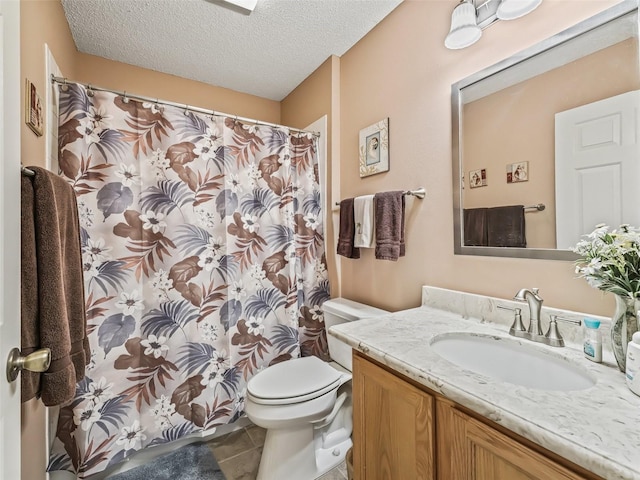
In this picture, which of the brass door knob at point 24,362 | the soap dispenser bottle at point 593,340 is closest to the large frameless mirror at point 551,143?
the soap dispenser bottle at point 593,340

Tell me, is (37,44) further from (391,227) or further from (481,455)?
(481,455)

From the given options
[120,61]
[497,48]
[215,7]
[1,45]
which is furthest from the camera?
[120,61]

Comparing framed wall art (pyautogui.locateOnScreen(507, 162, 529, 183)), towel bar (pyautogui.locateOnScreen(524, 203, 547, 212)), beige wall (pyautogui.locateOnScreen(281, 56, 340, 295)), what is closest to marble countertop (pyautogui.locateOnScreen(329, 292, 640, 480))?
towel bar (pyautogui.locateOnScreen(524, 203, 547, 212))

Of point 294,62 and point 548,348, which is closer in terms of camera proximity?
point 548,348

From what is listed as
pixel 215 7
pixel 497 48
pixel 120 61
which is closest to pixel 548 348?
pixel 497 48

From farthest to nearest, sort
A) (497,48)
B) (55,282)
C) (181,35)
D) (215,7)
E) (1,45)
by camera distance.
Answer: (181,35), (215,7), (497,48), (55,282), (1,45)

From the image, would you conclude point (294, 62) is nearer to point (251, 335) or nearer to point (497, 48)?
point (497, 48)

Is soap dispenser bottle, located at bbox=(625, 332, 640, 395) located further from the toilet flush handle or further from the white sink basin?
the toilet flush handle

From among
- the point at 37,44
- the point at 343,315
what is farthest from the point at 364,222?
the point at 37,44

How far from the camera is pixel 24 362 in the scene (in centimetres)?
57

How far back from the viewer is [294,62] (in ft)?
6.71

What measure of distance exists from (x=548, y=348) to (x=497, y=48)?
111 centimetres

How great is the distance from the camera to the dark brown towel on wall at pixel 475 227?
1.20m

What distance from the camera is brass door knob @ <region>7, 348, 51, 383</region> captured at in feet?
1.81
